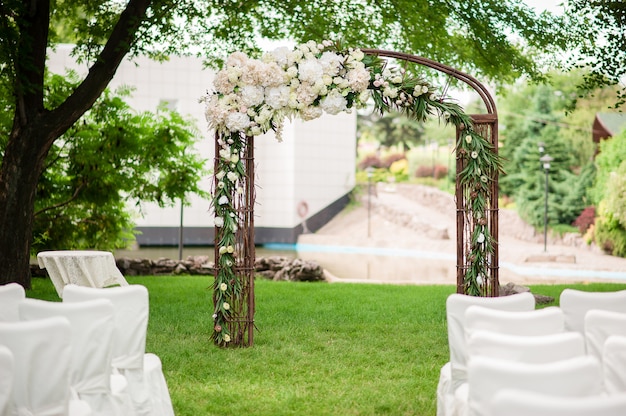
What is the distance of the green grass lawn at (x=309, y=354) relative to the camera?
18.7 feet

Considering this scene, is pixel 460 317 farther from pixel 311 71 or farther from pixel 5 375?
pixel 311 71

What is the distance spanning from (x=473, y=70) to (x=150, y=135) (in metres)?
5.71

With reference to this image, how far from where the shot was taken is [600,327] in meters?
4.02

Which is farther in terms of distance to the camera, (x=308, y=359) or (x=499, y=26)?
(x=499, y=26)

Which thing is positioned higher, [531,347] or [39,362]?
[531,347]

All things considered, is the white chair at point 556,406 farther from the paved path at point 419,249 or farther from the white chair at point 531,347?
the paved path at point 419,249

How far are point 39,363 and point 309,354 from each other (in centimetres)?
419

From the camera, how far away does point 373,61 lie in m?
7.44

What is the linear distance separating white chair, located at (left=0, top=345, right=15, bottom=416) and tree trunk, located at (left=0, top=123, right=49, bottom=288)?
25.5 ft

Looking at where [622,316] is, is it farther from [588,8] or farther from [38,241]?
[38,241]

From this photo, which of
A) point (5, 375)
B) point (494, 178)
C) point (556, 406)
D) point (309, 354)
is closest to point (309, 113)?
point (494, 178)

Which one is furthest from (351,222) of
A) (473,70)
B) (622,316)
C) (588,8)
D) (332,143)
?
(622,316)

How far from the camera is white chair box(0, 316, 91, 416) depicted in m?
3.38

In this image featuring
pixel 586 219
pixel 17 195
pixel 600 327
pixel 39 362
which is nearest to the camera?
pixel 39 362
